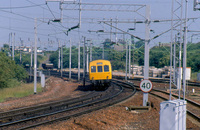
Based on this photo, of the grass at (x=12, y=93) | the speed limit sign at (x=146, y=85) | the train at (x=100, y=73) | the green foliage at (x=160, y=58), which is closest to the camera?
the speed limit sign at (x=146, y=85)

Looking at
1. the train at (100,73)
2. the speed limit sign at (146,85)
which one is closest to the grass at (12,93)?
the train at (100,73)

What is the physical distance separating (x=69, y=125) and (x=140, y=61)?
66.7m

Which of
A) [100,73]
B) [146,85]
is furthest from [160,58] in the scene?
[146,85]

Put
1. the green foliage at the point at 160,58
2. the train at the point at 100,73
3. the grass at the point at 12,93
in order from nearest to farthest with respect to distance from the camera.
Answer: the grass at the point at 12,93, the train at the point at 100,73, the green foliage at the point at 160,58

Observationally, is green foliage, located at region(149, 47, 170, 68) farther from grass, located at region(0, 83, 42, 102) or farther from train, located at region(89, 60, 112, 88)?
grass, located at region(0, 83, 42, 102)

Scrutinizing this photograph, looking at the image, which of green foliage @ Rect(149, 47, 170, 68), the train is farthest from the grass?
green foliage @ Rect(149, 47, 170, 68)

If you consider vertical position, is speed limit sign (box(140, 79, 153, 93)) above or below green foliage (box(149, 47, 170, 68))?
below

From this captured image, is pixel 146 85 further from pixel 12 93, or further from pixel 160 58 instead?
pixel 160 58

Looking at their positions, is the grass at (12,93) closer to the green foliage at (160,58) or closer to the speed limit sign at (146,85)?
the speed limit sign at (146,85)

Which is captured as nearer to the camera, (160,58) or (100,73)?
(100,73)

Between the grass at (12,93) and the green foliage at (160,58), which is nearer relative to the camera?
the grass at (12,93)

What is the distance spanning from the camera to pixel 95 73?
1018 inches

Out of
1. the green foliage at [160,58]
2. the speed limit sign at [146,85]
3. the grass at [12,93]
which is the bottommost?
the grass at [12,93]

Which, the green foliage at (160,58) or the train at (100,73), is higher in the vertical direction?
the green foliage at (160,58)
